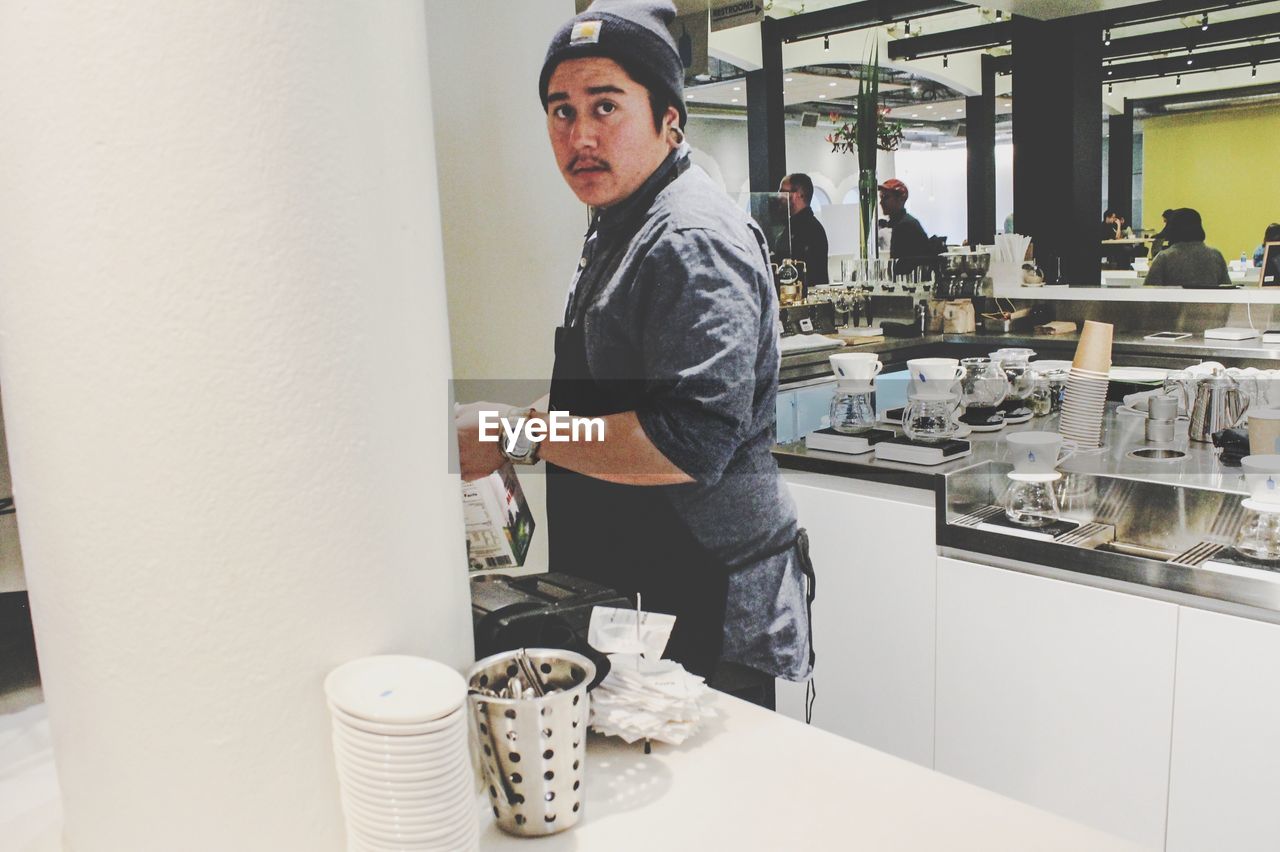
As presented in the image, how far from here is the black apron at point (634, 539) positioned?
6.42ft

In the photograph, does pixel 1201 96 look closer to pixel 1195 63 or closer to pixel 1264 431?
pixel 1195 63

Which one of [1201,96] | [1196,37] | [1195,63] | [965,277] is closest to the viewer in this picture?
[965,277]

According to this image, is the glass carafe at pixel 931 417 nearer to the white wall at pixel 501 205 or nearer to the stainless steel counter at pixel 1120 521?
the stainless steel counter at pixel 1120 521

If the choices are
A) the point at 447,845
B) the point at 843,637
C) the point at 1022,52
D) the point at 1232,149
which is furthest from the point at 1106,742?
the point at 1232,149

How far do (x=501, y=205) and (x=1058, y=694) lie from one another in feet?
5.58

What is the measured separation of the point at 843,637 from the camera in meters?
2.79

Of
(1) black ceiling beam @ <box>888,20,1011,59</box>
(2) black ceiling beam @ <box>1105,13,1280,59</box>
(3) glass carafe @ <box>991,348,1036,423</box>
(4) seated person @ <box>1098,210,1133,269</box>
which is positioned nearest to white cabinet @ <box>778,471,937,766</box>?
(3) glass carafe @ <box>991,348,1036,423</box>

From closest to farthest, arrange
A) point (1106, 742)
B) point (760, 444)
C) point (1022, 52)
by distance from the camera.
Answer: point (760, 444) → point (1106, 742) → point (1022, 52)

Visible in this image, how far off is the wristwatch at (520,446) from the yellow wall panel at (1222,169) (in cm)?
1750

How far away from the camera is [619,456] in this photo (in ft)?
6.39

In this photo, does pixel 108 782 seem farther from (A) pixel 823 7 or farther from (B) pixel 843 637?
(A) pixel 823 7

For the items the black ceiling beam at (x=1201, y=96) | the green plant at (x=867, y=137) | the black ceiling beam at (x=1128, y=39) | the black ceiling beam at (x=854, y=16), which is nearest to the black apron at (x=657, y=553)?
the green plant at (x=867, y=137)

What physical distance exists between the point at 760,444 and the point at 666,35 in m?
0.85

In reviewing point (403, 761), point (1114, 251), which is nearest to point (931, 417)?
point (403, 761)
